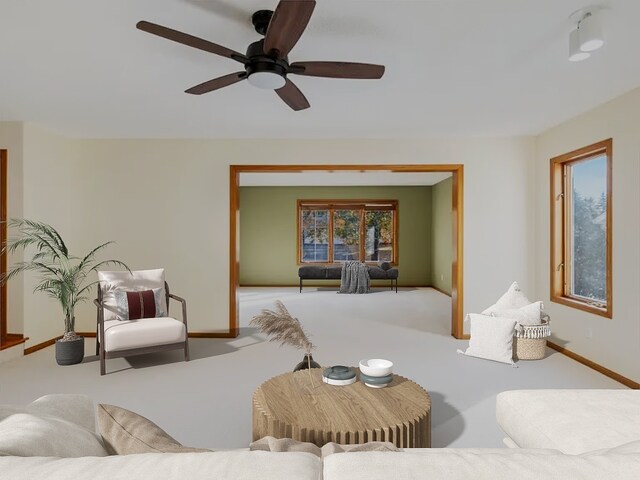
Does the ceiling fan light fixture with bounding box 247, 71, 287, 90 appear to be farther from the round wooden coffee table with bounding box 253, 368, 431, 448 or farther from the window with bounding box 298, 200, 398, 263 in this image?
the window with bounding box 298, 200, 398, 263

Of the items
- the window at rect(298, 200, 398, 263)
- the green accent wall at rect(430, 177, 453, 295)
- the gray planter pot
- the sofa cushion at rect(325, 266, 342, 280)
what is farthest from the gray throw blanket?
the gray planter pot

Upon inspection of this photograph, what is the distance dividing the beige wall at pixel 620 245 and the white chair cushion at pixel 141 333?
13.1 feet

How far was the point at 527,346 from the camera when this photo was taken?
395cm

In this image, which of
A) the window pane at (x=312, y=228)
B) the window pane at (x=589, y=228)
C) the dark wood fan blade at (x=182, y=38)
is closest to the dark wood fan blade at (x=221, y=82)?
the dark wood fan blade at (x=182, y=38)

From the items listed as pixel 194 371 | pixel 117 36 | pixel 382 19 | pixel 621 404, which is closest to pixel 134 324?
pixel 194 371

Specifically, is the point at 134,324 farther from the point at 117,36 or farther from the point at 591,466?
the point at 591,466

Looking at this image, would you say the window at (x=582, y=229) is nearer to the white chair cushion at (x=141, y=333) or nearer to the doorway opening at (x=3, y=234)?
the white chair cushion at (x=141, y=333)

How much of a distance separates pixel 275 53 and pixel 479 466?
2.05m

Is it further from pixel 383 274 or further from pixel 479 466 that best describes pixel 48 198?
pixel 383 274

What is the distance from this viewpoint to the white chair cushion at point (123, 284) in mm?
3930

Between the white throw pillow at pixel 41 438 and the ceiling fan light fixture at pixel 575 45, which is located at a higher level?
the ceiling fan light fixture at pixel 575 45

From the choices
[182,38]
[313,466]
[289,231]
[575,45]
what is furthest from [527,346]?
[289,231]

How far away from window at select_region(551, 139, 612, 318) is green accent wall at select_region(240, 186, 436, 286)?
553 centimetres

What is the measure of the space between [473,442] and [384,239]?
26.0ft
